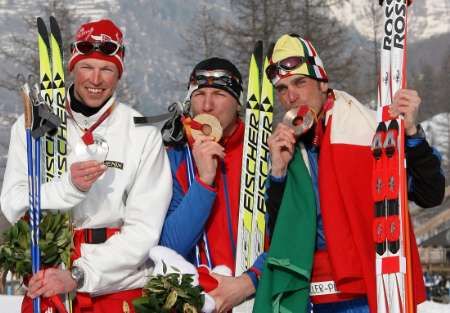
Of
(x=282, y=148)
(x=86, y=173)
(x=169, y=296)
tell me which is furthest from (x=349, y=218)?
(x=86, y=173)

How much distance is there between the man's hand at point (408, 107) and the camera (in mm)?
4082

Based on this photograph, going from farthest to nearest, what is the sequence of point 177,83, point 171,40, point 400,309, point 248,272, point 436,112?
1. point 171,40
2. point 436,112
3. point 177,83
4. point 248,272
5. point 400,309

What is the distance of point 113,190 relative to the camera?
4.65m

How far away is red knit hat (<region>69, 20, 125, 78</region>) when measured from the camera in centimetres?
480

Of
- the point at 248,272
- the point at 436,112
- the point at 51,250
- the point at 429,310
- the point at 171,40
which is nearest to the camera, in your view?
the point at 51,250

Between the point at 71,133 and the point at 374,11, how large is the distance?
38.8 m

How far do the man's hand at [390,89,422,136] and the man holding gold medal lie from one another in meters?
1.04

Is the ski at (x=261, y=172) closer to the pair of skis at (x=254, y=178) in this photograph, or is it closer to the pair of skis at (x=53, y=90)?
the pair of skis at (x=254, y=178)

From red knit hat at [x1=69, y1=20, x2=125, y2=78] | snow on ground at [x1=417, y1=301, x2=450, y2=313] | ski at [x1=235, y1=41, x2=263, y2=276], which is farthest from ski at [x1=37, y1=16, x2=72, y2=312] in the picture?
snow on ground at [x1=417, y1=301, x2=450, y2=313]

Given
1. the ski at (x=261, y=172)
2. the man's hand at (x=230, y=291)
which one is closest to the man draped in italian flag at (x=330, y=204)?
the man's hand at (x=230, y=291)

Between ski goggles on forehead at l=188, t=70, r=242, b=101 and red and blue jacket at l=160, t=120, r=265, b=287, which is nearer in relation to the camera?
red and blue jacket at l=160, t=120, r=265, b=287

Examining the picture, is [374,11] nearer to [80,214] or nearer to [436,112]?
[436,112]

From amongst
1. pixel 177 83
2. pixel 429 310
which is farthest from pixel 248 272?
pixel 177 83

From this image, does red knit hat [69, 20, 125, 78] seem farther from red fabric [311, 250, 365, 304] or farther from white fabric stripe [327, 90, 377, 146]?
red fabric [311, 250, 365, 304]
